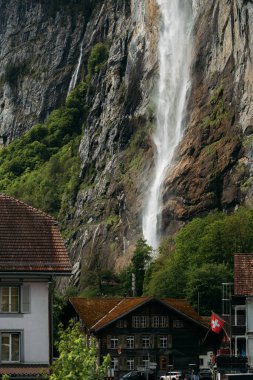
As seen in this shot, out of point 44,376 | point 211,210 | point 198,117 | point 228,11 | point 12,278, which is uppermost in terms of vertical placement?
point 228,11

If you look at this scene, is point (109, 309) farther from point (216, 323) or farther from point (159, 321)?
point (216, 323)

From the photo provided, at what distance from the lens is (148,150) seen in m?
200

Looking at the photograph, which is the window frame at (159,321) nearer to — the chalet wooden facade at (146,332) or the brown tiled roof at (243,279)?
the chalet wooden facade at (146,332)

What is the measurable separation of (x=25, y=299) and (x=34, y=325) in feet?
3.98

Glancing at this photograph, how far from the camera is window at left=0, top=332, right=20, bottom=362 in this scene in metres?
61.1

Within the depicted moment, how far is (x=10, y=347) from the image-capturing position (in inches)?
2403

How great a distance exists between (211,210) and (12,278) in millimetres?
117315

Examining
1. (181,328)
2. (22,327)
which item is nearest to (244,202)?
(181,328)

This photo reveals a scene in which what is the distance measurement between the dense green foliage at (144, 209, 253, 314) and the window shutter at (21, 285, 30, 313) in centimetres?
7867

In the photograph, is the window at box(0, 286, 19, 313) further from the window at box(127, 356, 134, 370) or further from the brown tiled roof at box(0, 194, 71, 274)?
the window at box(127, 356, 134, 370)

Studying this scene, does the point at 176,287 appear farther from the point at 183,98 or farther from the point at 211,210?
the point at 183,98

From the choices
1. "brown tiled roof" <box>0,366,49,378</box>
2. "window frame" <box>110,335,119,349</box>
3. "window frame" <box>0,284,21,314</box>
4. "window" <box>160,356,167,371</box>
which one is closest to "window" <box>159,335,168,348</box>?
"window" <box>160,356,167,371</box>

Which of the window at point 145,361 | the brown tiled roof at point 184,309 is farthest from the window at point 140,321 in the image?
the window at point 145,361

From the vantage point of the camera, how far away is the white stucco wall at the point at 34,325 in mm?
61094
